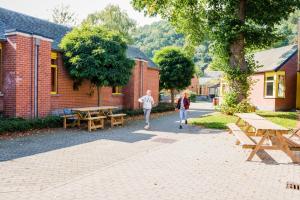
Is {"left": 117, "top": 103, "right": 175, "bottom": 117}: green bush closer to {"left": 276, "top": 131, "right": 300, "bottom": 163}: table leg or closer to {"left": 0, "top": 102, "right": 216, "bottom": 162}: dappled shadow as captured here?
{"left": 0, "top": 102, "right": 216, "bottom": 162}: dappled shadow

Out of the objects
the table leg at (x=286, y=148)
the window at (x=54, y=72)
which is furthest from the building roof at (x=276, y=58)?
the table leg at (x=286, y=148)

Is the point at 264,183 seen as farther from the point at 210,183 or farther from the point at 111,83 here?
the point at 111,83

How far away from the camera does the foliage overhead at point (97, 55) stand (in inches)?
630

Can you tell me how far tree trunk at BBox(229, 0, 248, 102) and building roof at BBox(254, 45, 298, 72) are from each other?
5.84m

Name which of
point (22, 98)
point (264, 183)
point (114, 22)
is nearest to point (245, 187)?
point (264, 183)

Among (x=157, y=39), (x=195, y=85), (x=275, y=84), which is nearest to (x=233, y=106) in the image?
(x=275, y=84)

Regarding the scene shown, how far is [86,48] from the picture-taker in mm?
16203

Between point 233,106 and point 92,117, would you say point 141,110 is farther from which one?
point 92,117

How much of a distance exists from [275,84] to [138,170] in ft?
72.1

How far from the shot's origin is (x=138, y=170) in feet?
23.6

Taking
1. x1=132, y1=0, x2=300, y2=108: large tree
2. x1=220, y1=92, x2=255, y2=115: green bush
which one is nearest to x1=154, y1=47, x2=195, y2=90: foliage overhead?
x1=132, y1=0, x2=300, y2=108: large tree

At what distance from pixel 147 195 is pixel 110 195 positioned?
65cm

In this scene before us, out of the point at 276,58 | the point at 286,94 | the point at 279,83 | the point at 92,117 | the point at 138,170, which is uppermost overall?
the point at 276,58

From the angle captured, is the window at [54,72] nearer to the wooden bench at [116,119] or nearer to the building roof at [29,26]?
the building roof at [29,26]
